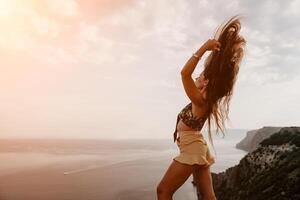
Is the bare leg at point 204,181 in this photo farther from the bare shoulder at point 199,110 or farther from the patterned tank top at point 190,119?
the bare shoulder at point 199,110

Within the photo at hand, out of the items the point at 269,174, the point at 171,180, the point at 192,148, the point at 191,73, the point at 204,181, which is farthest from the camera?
the point at 269,174

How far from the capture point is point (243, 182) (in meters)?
25.3

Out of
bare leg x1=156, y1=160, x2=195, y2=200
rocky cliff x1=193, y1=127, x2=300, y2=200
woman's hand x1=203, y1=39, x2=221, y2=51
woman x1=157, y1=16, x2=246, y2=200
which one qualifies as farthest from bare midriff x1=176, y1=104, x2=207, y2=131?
rocky cliff x1=193, y1=127, x2=300, y2=200

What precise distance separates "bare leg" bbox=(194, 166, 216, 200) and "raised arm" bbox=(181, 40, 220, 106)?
2.48 feet

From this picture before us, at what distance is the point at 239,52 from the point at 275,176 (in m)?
16.3

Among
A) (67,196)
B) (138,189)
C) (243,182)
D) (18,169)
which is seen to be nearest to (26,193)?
(67,196)

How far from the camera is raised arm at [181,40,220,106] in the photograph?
14.4 ft

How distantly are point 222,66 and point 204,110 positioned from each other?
51cm

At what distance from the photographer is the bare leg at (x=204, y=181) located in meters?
4.76

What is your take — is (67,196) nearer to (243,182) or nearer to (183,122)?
(243,182)

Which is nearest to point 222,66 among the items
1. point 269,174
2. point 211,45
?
→ point 211,45

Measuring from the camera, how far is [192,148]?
15.2 ft

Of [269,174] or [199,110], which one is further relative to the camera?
[269,174]

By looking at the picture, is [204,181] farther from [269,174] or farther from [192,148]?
[269,174]
